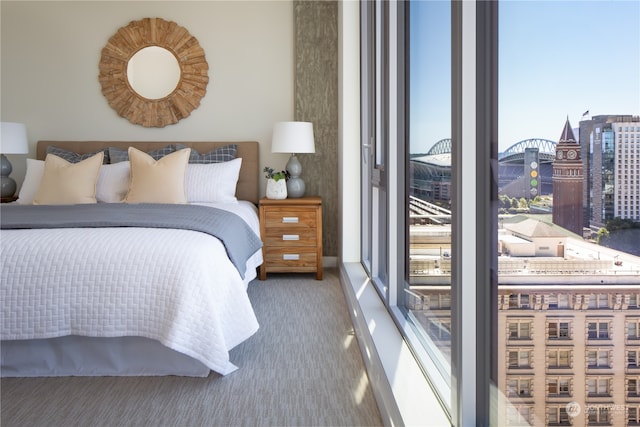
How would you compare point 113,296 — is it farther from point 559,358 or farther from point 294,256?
point 294,256

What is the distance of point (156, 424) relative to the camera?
6.56ft

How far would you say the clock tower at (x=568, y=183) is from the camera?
3.37 feet

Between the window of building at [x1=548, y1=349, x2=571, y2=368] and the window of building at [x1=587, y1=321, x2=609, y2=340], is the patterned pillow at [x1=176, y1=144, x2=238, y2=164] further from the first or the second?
the window of building at [x1=587, y1=321, x2=609, y2=340]

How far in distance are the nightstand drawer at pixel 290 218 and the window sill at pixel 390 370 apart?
1.23m

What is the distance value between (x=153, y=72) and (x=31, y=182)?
1.35m

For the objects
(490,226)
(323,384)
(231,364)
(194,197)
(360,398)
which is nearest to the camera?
(490,226)

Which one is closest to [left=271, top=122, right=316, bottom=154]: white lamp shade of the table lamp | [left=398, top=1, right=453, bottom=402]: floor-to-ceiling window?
the table lamp

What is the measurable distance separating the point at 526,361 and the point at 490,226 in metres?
0.35

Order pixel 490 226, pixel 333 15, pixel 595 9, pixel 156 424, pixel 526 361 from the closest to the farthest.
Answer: pixel 595 9, pixel 526 361, pixel 490 226, pixel 156 424, pixel 333 15

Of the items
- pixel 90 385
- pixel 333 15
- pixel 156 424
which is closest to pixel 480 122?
pixel 156 424

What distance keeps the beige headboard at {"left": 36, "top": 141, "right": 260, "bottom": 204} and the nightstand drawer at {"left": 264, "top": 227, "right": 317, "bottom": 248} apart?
1.72 feet

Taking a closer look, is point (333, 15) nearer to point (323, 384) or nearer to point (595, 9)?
point (323, 384)

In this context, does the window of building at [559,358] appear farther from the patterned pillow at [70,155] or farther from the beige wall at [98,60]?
the patterned pillow at [70,155]

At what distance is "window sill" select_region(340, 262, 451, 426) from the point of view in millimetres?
1700
